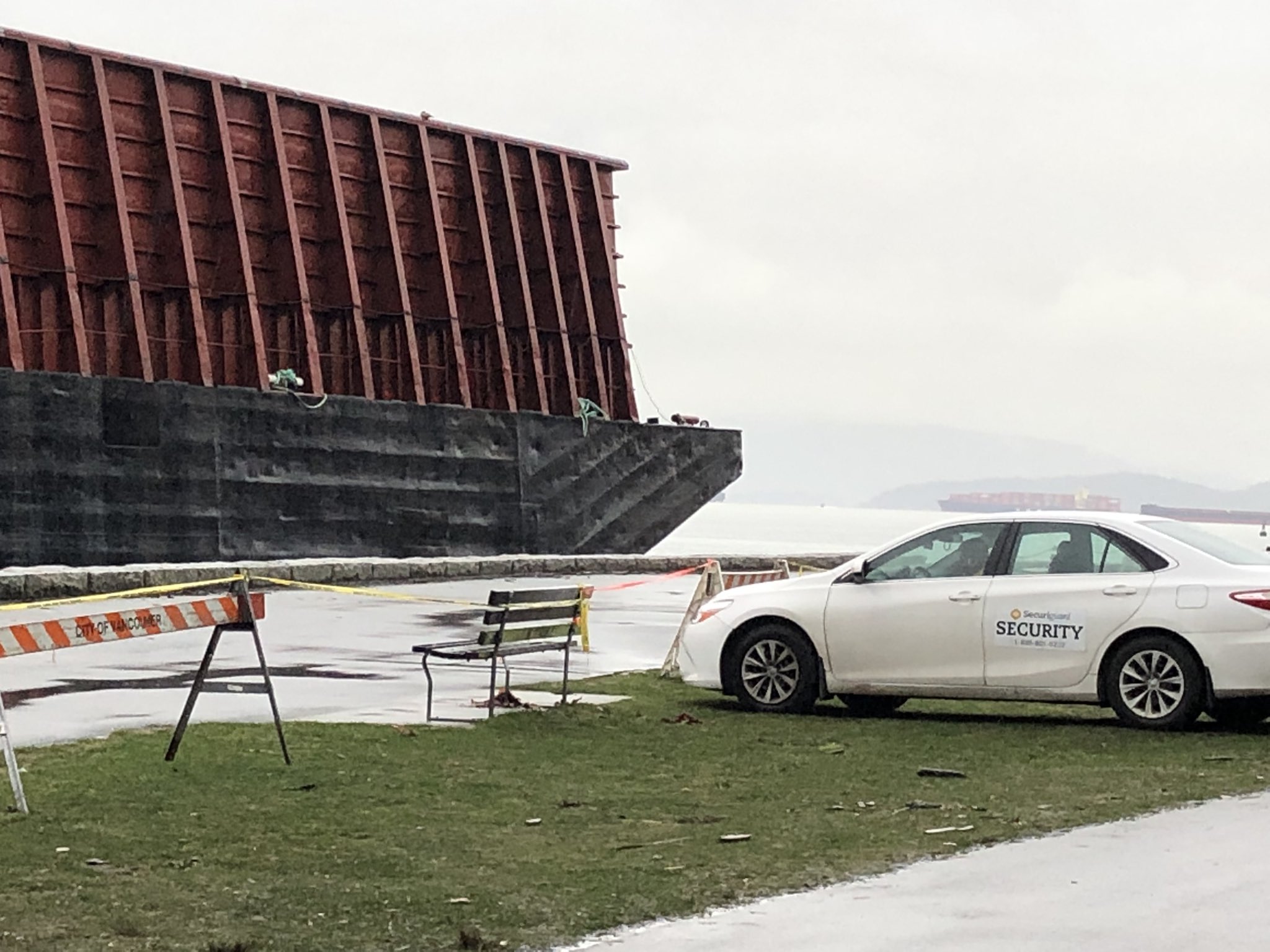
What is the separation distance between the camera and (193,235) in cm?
3244

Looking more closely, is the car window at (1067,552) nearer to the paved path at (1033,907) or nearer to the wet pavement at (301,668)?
the wet pavement at (301,668)

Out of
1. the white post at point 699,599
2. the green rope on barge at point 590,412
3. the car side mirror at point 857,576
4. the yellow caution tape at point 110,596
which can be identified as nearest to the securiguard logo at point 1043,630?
the car side mirror at point 857,576

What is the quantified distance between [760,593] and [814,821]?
16.2ft

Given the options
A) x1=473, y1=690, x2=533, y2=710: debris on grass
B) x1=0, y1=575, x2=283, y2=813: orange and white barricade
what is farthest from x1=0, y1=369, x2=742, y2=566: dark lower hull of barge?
x1=0, y1=575, x2=283, y2=813: orange and white barricade

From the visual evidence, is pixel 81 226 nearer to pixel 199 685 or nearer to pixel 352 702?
pixel 352 702

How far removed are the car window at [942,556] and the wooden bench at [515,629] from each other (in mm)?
2175

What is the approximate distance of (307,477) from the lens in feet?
104

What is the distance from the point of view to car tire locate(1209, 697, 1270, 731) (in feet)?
40.8

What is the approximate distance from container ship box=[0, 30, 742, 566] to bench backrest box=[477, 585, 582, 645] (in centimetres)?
1529

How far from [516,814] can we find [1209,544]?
5.96 metres

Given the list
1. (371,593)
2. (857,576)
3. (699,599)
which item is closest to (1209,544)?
(857,576)

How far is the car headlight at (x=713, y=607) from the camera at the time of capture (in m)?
14.0

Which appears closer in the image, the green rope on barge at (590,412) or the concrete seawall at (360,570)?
the concrete seawall at (360,570)

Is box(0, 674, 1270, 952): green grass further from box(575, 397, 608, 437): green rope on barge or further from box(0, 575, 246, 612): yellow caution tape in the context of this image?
box(575, 397, 608, 437): green rope on barge
